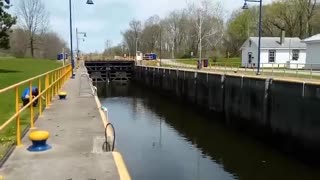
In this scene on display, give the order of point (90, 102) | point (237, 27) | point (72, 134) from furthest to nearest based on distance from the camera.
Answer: point (237, 27), point (90, 102), point (72, 134)

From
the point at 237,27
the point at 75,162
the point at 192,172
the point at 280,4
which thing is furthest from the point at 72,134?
the point at 237,27

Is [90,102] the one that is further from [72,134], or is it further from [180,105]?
[180,105]

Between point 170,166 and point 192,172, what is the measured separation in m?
0.87

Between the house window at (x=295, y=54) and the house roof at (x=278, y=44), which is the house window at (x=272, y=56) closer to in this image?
the house roof at (x=278, y=44)

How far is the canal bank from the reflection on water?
0.69 meters

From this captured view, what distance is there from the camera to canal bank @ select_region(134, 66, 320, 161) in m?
15.1

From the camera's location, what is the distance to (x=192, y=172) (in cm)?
1339

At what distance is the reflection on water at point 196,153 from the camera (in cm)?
1330

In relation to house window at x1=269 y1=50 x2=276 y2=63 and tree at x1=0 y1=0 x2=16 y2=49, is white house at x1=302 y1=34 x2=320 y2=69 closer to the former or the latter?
house window at x1=269 y1=50 x2=276 y2=63

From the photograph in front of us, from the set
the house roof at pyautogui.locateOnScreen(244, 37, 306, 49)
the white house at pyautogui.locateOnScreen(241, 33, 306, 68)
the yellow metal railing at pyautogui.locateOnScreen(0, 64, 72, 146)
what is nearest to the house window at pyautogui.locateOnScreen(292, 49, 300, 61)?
the white house at pyautogui.locateOnScreen(241, 33, 306, 68)

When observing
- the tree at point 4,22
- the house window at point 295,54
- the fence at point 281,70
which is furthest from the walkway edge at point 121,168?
the house window at point 295,54

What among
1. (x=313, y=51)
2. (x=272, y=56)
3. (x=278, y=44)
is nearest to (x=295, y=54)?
(x=278, y=44)

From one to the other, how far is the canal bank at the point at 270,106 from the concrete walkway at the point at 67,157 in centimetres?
747

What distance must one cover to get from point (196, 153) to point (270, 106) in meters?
4.35
